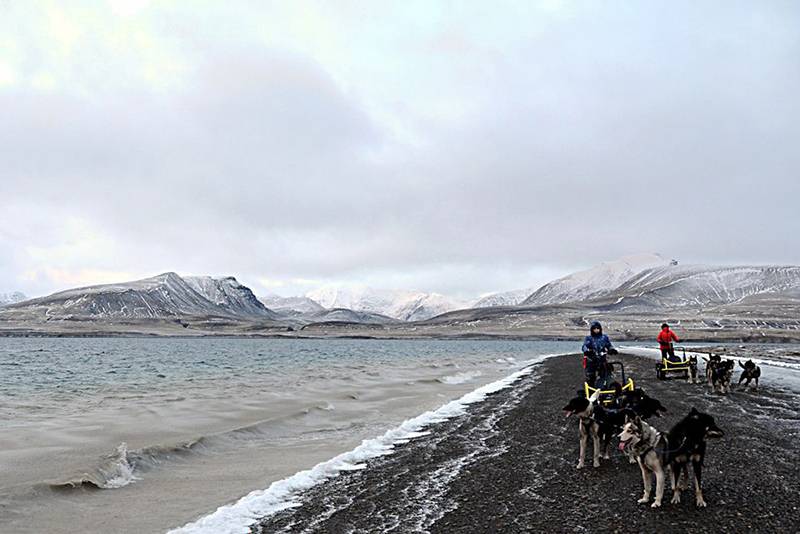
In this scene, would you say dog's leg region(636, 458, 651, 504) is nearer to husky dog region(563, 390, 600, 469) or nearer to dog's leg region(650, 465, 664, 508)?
dog's leg region(650, 465, 664, 508)

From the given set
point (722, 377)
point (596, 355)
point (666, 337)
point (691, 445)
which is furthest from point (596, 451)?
point (666, 337)

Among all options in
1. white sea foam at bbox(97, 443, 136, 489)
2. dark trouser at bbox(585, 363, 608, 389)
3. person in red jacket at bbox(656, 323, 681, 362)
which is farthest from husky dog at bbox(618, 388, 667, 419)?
person in red jacket at bbox(656, 323, 681, 362)

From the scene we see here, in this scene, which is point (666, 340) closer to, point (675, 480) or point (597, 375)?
point (597, 375)

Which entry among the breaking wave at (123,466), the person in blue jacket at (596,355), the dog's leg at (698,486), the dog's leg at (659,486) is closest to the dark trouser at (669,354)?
the person in blue jacket at (596,355)

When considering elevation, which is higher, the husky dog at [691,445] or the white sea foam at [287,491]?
the husky dog at [691,445]

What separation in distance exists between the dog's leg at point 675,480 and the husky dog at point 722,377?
56.5ft

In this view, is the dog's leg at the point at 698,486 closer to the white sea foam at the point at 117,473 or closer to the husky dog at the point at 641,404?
the husky dog at the point at 641,404

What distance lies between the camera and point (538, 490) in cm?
975

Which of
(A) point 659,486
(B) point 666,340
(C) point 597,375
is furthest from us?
(B) point 666,340

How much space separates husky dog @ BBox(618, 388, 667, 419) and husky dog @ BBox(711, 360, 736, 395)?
47.0 ft

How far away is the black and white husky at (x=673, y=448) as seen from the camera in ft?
28.1

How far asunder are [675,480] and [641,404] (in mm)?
2773

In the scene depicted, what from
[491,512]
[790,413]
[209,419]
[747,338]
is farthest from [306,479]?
[747,338]

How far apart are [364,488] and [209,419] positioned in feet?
39.4
